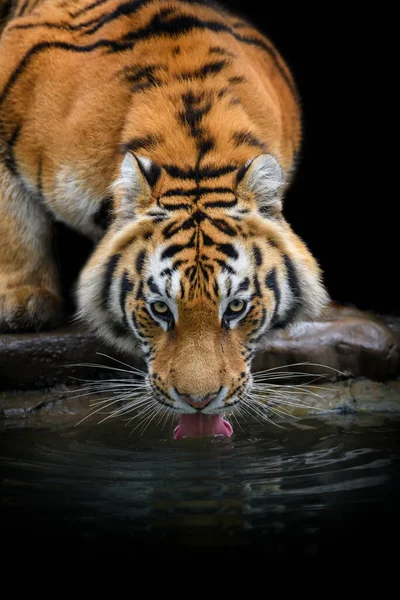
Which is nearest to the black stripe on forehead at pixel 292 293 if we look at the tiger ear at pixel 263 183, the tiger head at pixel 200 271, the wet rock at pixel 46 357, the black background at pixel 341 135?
the tiger head at pixel 200 271

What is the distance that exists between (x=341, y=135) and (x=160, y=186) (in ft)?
11.7

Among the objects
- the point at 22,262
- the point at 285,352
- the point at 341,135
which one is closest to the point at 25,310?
the point at 22,262

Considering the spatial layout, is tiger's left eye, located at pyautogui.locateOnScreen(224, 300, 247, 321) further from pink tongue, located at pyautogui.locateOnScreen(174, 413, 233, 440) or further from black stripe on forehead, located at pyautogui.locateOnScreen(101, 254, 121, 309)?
black stripe on forehead, located at pyautogui.locateOnScreen(101, 254, 121, 309)

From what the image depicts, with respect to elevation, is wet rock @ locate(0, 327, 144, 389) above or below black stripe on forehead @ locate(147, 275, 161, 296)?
below

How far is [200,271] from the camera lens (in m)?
3.41

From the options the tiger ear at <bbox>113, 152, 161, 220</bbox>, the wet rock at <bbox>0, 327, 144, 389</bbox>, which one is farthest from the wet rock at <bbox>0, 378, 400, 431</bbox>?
the tiger ear at <bbox>113, 152, 161, 220</bbox>

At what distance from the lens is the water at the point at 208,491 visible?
2.95 metres

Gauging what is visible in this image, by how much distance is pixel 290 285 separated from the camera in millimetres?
3793

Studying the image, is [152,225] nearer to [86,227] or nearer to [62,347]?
[86,227]

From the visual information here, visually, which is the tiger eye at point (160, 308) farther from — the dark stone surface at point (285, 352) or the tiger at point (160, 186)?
the dark stone surface at point (285, 352)

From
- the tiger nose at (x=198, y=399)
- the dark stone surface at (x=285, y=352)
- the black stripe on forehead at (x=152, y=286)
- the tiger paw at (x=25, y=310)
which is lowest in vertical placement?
the tiger nose at (x=198, y=399)

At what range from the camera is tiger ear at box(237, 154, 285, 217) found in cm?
346

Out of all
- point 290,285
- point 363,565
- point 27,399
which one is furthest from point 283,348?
point 363,565

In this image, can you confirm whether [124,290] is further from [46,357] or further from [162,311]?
[46,357]
